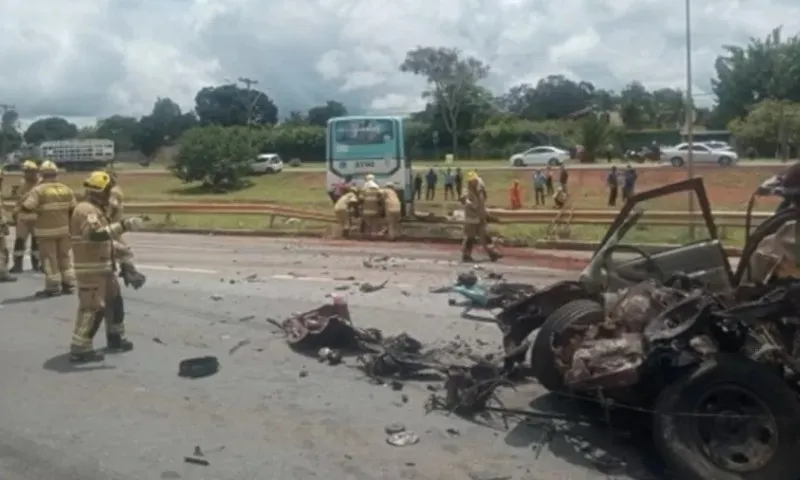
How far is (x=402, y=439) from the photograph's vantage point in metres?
6.75

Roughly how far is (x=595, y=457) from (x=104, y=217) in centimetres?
529

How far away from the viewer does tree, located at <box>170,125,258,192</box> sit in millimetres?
53562

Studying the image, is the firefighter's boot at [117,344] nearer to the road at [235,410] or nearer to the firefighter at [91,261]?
the road at [235,410]

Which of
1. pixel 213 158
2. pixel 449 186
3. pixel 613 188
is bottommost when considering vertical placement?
pixel 449 186

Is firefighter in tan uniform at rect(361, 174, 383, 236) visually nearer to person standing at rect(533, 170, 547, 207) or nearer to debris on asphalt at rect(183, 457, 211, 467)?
person standing at rect(533, 170, 547, 207)

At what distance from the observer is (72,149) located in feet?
247

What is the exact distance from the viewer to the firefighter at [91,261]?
9297mm

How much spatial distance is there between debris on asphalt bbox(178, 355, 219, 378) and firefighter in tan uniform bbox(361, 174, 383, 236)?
13.7 metres

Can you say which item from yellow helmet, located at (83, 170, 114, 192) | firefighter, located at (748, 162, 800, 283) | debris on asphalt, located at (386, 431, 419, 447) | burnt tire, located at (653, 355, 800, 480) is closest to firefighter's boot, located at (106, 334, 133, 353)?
yellow helmet, located at (83, 170, 114, 192)

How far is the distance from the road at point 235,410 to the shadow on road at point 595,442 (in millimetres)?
19

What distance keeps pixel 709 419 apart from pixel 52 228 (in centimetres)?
1026

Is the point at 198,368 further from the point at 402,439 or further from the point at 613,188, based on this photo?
the point at 613,188

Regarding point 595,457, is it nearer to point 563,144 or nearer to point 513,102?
point 563,144

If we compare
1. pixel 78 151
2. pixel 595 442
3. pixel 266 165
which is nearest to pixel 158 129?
pixel 78 151
